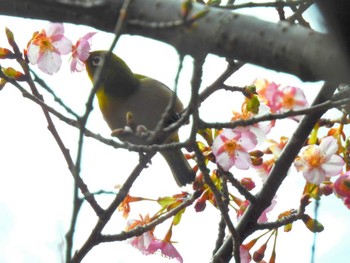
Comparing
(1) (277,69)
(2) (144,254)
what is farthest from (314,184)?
(1) (277,69)

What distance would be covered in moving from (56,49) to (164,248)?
1164 millimetres

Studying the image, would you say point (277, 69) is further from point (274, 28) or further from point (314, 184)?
point (314, 184)

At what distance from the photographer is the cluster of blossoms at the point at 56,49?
365cm

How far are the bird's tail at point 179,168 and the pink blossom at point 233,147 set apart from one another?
1.92 ft

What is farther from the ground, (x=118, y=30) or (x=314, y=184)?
(x=314, y=184)

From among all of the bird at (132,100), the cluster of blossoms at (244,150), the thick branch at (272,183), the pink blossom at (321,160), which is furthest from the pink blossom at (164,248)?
the pink blossom at (321,160)

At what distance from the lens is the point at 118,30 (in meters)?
1.83

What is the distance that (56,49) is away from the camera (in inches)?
148

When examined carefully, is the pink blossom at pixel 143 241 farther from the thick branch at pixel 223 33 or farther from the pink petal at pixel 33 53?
the thick branch at pixel 223 33

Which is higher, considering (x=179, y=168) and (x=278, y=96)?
(x=179, y=168)

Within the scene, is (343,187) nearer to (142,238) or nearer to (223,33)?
(142,238)

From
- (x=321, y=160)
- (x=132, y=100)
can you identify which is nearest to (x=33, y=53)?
(x=132, y=100)

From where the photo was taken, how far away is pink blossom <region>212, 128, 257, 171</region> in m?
3.21

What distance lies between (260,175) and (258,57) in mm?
1766
